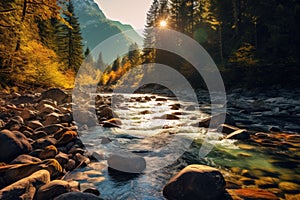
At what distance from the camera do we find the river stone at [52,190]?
3.05 meters

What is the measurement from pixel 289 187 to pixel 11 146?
509 cm

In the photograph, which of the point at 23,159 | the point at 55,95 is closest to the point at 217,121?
the point at 23,159

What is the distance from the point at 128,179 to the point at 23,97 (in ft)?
38.0

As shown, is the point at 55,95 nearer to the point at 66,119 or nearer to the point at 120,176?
the point at 66,119

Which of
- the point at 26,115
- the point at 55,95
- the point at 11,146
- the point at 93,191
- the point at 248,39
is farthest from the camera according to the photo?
the point at 248,39

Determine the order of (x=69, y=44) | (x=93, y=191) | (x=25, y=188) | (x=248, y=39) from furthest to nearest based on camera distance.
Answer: (x=69, y=44)
(x=248, y=39)
(x=93, y=191)
(x=25, y=188)

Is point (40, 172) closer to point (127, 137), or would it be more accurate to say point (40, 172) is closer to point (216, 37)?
point (127, 137)

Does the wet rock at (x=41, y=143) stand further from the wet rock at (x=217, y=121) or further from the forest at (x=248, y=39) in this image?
the forest at (x=248, y=39)

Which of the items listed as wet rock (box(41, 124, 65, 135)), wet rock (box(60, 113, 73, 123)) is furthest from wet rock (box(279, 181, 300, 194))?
wet rock (box(60, 113, 73, 123))

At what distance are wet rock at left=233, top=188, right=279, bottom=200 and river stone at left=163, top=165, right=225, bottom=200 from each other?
1.07 ft

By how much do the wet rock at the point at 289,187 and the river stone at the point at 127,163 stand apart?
2.48 m

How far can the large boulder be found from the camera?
11.5 ft

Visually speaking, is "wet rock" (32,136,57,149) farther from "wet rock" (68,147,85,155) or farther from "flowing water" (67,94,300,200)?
"flowing water" (67,94,300,200)

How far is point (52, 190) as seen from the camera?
10.2 ft
